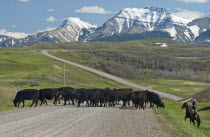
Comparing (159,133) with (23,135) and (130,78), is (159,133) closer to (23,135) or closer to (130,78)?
(23,135)

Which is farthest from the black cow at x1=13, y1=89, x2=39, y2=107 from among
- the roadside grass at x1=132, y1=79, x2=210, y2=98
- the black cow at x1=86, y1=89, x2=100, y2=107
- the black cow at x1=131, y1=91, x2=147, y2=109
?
the roadside grass at x1=132, y1=79, x2=210, y2=98

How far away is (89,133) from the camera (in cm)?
2025

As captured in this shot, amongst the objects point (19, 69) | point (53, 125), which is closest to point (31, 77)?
point (19, 69)

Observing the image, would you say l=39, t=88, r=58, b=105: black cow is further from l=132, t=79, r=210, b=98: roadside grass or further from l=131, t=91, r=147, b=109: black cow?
l=132, t=79, r=210, b=98: roadside grass

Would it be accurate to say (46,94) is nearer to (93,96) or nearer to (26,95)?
(26,95)

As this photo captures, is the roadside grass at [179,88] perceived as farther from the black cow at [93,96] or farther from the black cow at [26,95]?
the black cow at [26,95]

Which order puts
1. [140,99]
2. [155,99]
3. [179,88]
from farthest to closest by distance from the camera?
[179,88] < [155,99] < [140,99]

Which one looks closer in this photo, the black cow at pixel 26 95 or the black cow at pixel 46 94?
the black cow at pixel 26 95

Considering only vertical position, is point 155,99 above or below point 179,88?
above

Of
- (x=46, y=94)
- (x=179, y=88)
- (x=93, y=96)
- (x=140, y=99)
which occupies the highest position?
(x=46, y=94)

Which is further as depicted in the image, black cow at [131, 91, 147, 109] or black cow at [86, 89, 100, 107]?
black cow at [86, 89, 100, 107]

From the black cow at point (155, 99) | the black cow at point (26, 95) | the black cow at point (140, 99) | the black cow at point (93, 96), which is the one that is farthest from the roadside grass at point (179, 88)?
the black cow at point (26, 95)

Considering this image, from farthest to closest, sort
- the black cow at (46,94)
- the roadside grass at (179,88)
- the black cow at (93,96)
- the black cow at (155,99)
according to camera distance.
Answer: the roadside grass at (179,88), the black cow at (155,99), the black cow at (93,96), the black cow at (46,94)

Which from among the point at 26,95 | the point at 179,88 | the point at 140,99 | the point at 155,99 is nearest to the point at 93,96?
the point at 140,99
